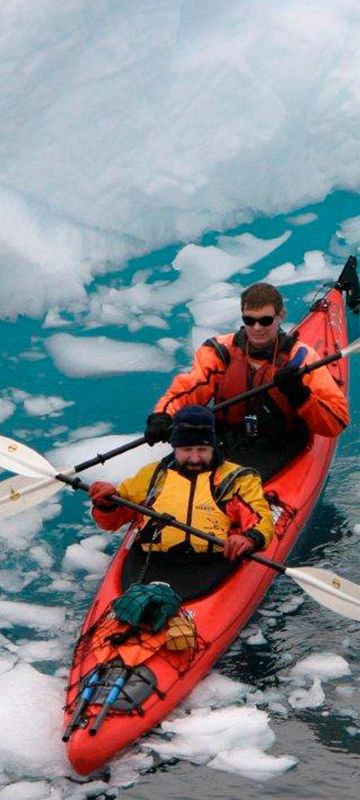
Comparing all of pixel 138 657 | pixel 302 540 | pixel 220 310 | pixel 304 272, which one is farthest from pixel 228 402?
pixel 304 272

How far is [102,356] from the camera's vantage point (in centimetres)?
682

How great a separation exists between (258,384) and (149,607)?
149 cm

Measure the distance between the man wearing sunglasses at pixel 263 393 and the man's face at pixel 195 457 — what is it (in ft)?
1.83

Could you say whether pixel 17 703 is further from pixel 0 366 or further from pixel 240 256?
pixel 240 256

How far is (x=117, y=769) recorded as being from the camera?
3.42 m

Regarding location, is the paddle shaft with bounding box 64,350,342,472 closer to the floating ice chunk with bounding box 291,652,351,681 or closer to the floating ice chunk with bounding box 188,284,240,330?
the floating ice chunk with bounding box 291,652,351,681

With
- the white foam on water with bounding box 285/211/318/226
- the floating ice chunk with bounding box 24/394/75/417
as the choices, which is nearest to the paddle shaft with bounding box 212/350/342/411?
the floating ice chunk with bounding box 24/394/75/417

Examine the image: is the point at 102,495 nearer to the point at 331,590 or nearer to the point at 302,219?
the point at 331,590

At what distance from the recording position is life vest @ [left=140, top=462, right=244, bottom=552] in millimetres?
4074

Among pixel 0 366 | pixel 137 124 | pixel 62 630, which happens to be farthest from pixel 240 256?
pixel 62 630

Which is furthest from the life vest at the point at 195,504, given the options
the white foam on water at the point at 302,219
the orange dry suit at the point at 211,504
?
the white foam on water at the point at 302,219

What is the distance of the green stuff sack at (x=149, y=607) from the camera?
3742 millimetres

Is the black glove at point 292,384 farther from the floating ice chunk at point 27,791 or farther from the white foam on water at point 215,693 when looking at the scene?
the floating ice chunk at point 27,791

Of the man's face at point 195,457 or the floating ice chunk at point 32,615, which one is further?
the floating ice chunk at point 32,615
